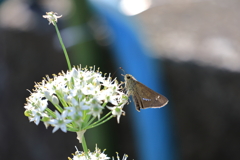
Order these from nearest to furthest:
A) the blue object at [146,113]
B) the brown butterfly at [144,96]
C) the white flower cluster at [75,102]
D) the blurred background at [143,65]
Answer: the white flower cluster at [75,102] < the brown butterfly at [144,96] < the blurred background at [143,65] < the blue object at [146,113]

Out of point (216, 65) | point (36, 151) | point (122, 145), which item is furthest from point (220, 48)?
point (36, 151)

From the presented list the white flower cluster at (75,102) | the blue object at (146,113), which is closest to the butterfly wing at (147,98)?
the white flower cluster at (75,102)

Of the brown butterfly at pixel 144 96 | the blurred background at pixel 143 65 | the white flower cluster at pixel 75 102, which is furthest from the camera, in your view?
the blurred background at pixel 143 65

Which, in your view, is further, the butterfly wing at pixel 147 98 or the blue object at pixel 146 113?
the blue object at pixel 146 113

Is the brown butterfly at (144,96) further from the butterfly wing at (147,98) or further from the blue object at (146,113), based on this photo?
the blue object at (146,113)

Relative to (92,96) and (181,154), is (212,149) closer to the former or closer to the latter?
(181,154)

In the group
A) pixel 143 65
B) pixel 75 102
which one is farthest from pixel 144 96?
pixel 143 65
